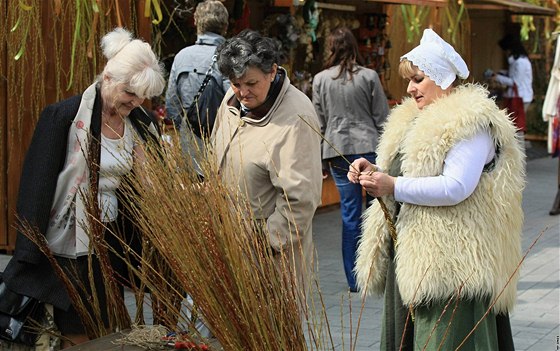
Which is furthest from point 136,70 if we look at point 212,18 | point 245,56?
point 212,18

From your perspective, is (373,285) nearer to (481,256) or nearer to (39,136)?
(481,256)

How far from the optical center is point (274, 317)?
285 cm

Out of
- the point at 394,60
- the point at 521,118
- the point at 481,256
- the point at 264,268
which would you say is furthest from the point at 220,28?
the point at 521,118

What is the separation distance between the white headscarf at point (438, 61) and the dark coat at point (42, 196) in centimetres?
109

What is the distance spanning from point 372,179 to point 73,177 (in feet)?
3.83

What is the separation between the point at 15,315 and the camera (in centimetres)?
417

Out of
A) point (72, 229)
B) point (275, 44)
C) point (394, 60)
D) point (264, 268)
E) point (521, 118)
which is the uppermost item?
point (275, 44)

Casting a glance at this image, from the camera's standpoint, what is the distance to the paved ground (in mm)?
6215

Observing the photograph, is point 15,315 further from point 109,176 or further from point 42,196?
point 109,176

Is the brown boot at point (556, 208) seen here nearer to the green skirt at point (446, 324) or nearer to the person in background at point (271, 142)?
the green skirt at point (446, 324)

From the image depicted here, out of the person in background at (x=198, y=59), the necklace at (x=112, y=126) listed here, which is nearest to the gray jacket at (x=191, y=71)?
the person in background at (x=198, y=59)

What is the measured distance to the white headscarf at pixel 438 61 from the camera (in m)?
4.03

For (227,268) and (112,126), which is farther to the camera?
(112,126)

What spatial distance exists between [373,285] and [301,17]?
639cm
